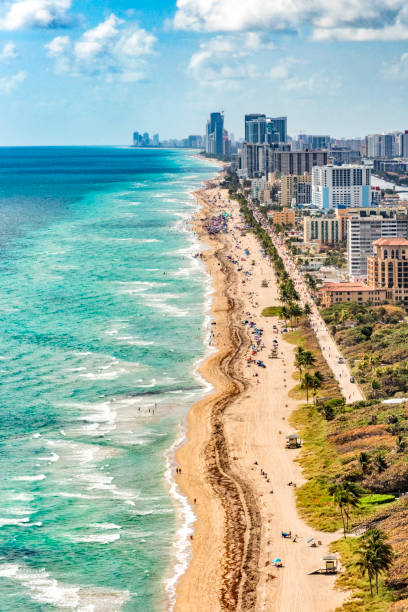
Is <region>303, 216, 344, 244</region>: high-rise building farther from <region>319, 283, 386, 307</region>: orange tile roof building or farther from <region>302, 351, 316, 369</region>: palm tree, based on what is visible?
<region>302, 351, 316, 369</region>: palm tree

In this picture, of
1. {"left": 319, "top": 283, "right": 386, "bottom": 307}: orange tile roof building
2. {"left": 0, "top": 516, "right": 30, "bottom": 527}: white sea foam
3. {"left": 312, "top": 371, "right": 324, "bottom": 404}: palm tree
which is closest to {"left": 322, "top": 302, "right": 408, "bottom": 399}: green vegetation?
{"left": 319, "top": 283, "right": 386, "bottom": 307}: orange tile roof building

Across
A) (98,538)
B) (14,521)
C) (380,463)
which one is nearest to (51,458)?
(14,521)

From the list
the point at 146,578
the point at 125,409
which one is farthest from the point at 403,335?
the point at 146,578

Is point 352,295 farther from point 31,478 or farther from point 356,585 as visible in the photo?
point 356,585

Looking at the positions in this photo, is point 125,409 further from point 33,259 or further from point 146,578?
point 33,259

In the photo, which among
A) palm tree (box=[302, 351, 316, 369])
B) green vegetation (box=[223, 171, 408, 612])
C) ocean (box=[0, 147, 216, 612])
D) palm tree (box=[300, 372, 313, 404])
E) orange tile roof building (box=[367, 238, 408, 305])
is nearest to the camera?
green vegetation (box=[223, 171, 408, 612])

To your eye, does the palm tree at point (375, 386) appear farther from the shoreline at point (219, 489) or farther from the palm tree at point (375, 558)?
the palm tree at point (375, 558)
